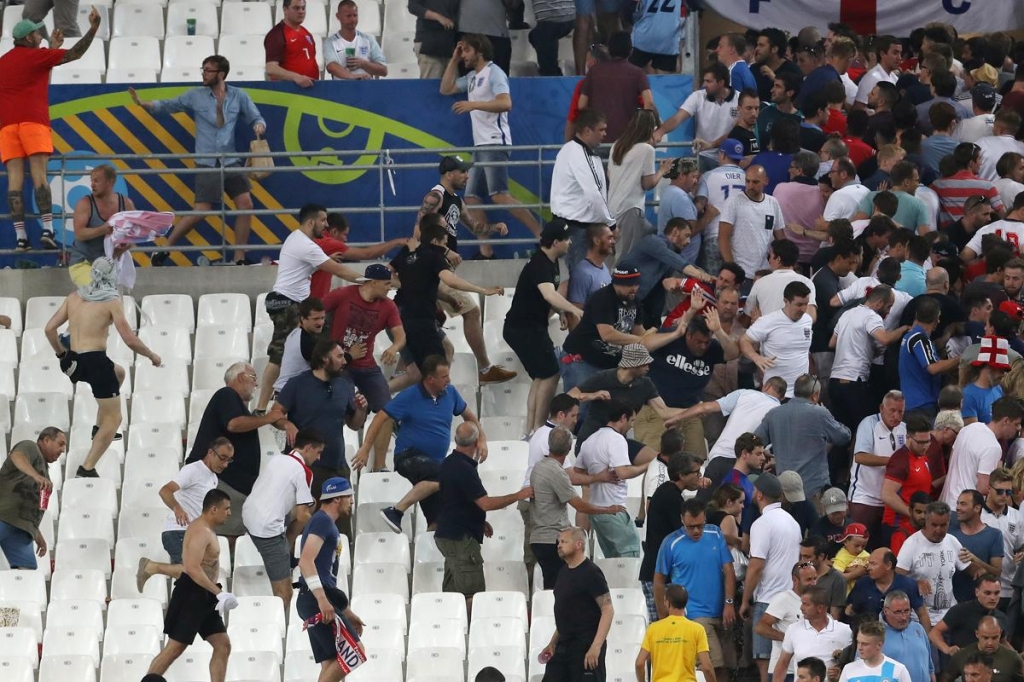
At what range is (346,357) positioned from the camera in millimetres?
14625

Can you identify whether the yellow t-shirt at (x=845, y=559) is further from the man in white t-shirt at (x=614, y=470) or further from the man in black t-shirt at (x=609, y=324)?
the man in black t-shirt at (x=609, y=324)

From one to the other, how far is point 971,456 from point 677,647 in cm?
235

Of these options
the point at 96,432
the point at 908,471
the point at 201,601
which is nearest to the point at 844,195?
the point at 908,471

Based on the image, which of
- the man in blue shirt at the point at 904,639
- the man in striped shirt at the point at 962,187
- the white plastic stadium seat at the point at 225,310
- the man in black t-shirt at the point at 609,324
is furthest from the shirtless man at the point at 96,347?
the man in striped shirt at the point at 962,187

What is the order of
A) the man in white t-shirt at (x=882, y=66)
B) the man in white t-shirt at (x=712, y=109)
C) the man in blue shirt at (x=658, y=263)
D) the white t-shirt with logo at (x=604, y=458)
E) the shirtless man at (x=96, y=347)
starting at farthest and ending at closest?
the man in white t-shirt at (x=882, y=66)
the man in white t-shirt at (x=712, y=109)
the man in blue shirt at (x=658, y=263)
the shirtless man at (x=96, y=347)
the white t-shirt with logo at (x=604, y=458)

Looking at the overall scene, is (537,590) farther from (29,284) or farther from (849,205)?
(29,284)

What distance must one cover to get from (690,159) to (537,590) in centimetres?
358

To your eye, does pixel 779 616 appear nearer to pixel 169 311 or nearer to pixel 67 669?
pixel 67 669

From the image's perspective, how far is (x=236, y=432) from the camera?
45.8 ft

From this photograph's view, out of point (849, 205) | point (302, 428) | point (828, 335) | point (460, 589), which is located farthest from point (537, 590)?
point (849, 205)

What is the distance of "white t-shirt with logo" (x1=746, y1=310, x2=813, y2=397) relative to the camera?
14336 millimetres

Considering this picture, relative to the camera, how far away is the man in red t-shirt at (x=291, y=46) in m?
17.5

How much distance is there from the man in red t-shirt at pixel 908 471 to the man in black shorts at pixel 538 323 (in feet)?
8.30

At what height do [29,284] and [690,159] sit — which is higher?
[690,159]
